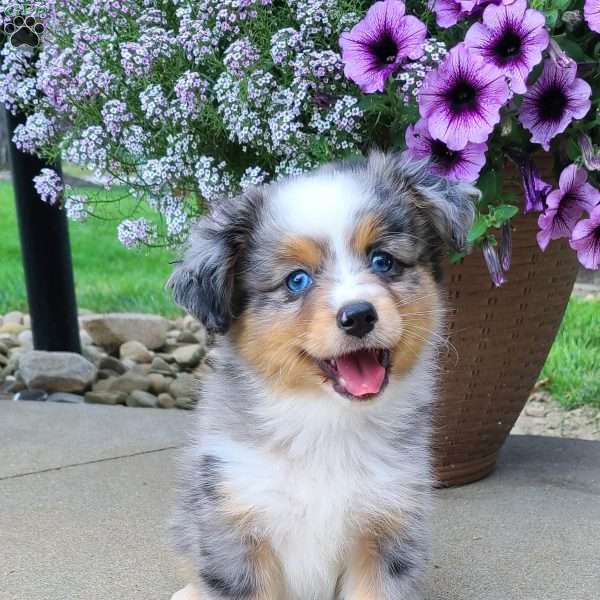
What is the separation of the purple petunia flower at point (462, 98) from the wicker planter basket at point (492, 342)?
587 mm

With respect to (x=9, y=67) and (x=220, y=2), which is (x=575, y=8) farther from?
(x=9, y=67)

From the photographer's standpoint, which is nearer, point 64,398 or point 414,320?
point 414,320

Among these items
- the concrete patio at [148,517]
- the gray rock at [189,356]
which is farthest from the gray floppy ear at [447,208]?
the gray rock at [189,356]

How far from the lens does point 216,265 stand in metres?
2.23

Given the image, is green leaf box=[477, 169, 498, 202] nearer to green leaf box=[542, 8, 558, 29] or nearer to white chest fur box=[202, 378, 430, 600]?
→ green leaf box=[542, 8, 558, 29]

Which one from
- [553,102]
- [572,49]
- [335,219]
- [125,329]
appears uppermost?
[572,49]

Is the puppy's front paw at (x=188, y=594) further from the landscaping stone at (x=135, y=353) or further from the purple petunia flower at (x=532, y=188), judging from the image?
the landscaping stone at (x=135, y=353)

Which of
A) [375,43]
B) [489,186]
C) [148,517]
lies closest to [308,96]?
[375,43]

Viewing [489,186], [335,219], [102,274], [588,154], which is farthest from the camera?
[102,274]

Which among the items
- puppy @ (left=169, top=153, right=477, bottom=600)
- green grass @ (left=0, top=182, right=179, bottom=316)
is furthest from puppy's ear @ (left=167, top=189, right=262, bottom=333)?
green grass @ (left=0, top=182, right=179, bottom=316)

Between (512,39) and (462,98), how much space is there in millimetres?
200

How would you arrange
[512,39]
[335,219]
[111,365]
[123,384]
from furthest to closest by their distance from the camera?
[111,365] < [123,384] < [512,39] < [335,219]

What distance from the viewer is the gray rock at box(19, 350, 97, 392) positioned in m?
4.97

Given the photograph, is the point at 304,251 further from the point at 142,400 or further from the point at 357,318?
the point at 142,400
